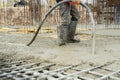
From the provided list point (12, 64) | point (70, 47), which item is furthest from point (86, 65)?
point (70, 47)

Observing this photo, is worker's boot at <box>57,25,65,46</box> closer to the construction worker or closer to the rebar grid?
the construction worker

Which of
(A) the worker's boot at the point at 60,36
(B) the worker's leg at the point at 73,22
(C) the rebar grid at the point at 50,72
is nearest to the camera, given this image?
(C) the rebar grid at the point at 50,72

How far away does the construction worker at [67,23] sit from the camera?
6.07 meters

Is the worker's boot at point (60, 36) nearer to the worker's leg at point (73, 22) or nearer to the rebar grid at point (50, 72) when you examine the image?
the worker's leg at point (73, 22)

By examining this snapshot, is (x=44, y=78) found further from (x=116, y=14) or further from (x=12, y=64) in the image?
(x=116, y=14)

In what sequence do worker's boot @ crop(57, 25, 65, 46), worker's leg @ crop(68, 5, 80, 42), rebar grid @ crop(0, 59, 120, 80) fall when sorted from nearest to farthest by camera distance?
rebar grid @ crop(0, 59, 120, 80) < worker's boot @ crop(57, 25, 65, 46) < worker's leg @ crop(68, 5, 80, 42)

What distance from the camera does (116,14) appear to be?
1416cm

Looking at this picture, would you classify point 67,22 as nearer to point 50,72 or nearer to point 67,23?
point 67,23

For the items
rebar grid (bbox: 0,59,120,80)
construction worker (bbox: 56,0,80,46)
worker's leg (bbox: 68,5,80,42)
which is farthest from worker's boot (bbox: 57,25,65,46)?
rebar grid (bbox: 0,59,120,80)

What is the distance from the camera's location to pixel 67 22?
6191mm

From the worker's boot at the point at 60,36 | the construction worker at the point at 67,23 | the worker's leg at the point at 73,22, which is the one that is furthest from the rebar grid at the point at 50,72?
the worker's leg at the point at 73,22

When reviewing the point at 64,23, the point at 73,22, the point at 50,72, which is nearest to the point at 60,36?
the point at 64,23

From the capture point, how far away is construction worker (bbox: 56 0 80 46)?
6066 mm

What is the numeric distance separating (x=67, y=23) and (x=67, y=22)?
2 cm
